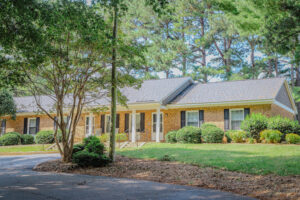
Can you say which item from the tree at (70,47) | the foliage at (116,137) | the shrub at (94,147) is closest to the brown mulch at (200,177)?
the shrub at (94,147)

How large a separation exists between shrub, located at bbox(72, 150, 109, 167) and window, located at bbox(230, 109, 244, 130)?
1100cm

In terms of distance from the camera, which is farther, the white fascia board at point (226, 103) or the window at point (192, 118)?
the window at point (192, 118)

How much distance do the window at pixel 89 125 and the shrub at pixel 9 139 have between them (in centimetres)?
534

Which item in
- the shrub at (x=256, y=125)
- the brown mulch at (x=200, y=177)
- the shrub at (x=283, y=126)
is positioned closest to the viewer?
the brown mulch at (x=200, y=177)

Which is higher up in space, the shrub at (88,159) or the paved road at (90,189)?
the shrub at (88,159)

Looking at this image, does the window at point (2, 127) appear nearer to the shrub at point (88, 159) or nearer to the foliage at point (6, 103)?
the foliage at point (6, 103)

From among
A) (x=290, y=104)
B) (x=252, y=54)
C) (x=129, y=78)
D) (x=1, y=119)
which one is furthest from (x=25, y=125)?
(x=252, y=54)

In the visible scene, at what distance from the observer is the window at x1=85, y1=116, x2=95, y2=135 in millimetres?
20483

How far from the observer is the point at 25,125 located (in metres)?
24.6

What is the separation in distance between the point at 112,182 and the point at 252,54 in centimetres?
2955

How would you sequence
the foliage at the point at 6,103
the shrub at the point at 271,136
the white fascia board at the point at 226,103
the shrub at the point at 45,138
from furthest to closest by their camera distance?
the foliage at the point at 6,103
the shrub at the point at 45,138
the white fascia board at the point at 226,103
the shrub at the point at 271,136

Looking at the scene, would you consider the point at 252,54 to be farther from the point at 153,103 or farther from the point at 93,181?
the point at 93,181

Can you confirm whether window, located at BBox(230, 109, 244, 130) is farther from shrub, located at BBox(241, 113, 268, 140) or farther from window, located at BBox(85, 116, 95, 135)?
window, located at BBox(85, 116, 95, 135)

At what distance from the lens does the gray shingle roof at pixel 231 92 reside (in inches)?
712
